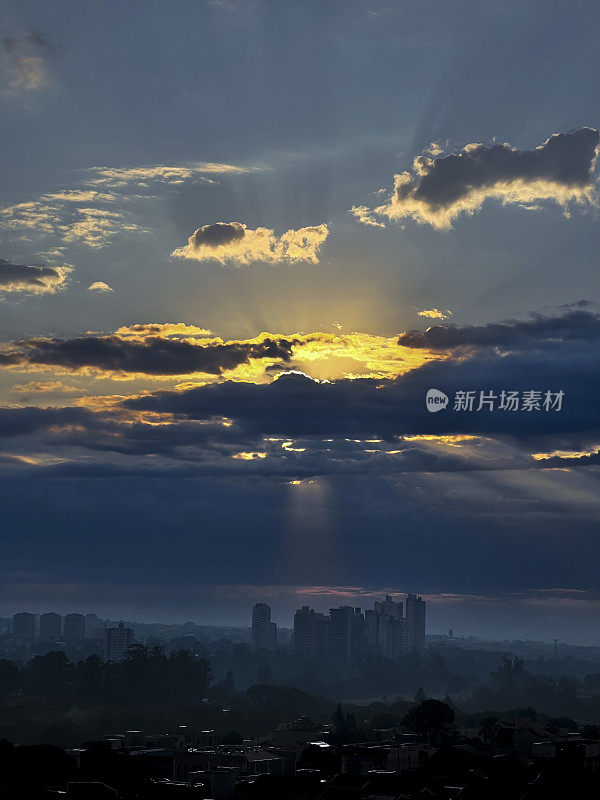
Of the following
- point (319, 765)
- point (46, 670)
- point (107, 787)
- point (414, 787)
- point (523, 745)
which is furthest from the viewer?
point (46, 670)

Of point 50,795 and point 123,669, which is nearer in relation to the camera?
point 50,795

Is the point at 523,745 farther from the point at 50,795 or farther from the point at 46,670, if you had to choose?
the point at 46,670

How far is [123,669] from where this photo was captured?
132 m

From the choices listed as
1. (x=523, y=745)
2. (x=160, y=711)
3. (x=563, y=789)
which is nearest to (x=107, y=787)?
(x=563, y=789)

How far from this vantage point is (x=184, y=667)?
140 m

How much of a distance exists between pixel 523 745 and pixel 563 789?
27.3 metres

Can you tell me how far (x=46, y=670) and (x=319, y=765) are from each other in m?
86.9

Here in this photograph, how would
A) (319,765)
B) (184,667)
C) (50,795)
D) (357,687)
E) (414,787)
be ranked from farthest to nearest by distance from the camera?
1. (357,687)
2. (184,667)
3. (319,765)
4. (414,787)
5. (50,795)

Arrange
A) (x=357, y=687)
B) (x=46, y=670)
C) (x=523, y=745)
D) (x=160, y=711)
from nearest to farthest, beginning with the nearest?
(x=523, y=745) < (x=160, y=711) < (x=46, y=670) < (x=357, y=687)

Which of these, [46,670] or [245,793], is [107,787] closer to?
[245,793]

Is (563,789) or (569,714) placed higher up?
(563,789)

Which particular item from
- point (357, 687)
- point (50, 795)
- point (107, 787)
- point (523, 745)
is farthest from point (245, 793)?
point (357, 687)

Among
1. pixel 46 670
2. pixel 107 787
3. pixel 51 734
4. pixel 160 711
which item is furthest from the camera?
pixel 46 670

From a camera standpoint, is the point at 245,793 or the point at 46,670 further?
the point at 46,670
